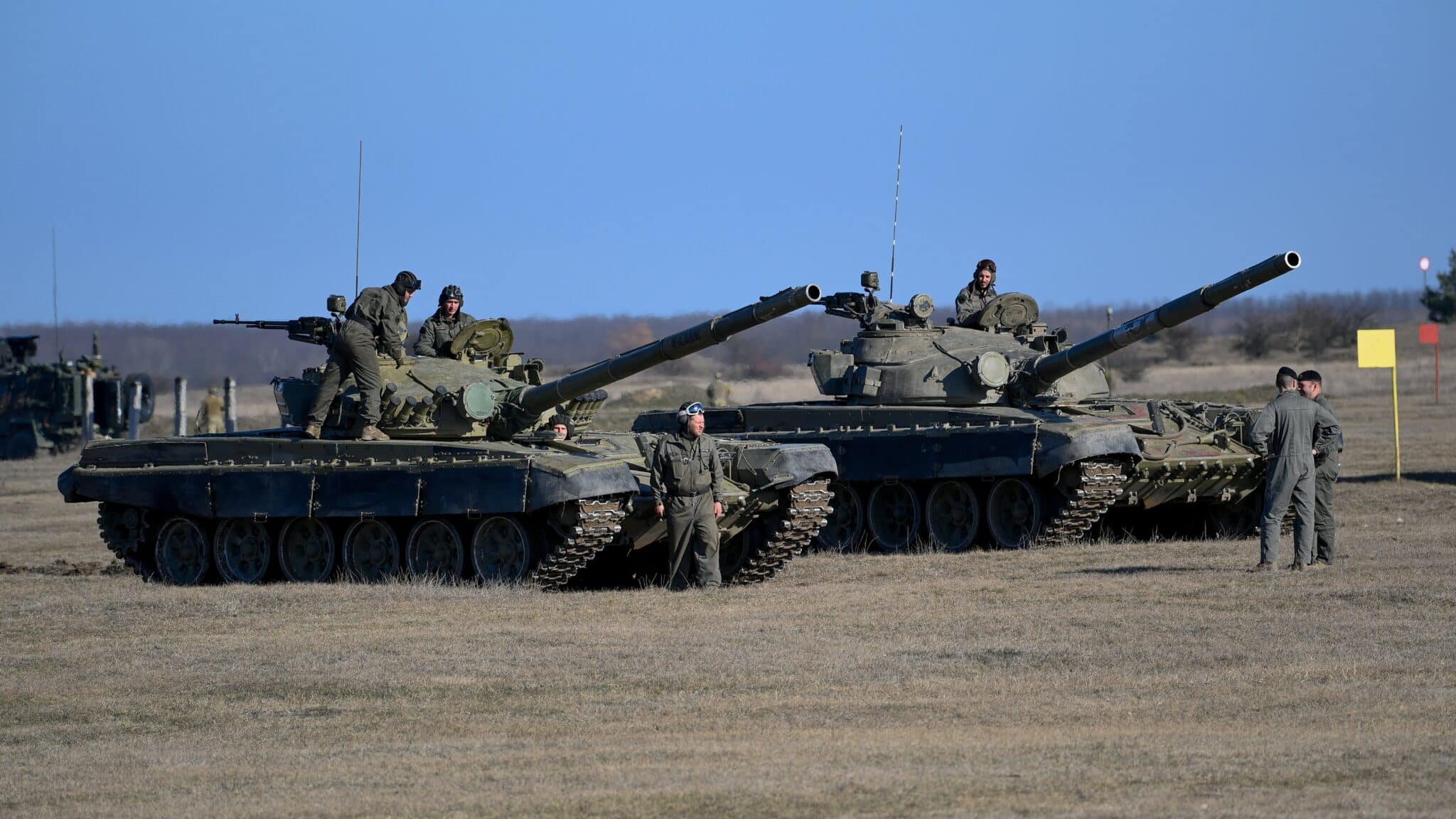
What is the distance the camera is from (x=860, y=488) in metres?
23.7

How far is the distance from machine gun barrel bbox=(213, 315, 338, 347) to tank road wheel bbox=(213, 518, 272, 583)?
192 cm

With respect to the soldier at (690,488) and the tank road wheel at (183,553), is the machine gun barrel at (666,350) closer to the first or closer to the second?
the soldier at (690,488)

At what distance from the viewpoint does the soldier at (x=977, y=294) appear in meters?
25.1

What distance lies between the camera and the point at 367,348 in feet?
62.9

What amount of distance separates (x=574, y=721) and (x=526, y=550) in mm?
7212

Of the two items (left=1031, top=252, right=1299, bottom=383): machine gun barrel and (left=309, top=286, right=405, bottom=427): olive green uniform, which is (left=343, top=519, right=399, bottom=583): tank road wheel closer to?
(left=309, top=286, right=405, bottom=427): olive green uniform

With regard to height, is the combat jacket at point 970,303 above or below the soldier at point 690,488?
above

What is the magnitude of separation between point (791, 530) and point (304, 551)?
499cm

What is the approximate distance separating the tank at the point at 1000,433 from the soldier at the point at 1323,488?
2.35 m

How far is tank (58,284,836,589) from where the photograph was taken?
1797cm

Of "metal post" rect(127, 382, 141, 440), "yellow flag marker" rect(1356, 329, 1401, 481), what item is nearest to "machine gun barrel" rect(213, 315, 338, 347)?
"yellow flag marker" rect(1356, 329, 1401, 481)

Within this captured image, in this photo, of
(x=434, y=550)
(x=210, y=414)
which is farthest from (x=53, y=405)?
(x=434, y=550)

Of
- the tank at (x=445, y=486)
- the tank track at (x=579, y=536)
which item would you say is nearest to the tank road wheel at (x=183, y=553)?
the tank at (x=445, y=486)

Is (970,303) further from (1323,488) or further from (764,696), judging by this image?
(764,696)
